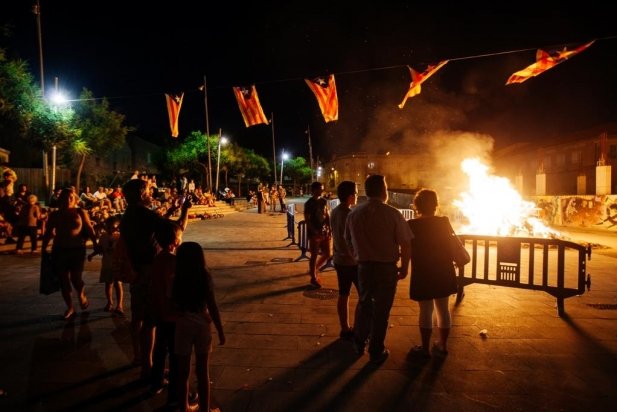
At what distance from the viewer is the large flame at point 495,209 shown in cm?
1335

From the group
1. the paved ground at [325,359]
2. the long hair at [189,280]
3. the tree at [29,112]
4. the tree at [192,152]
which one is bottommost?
the paved ground at [325,359]

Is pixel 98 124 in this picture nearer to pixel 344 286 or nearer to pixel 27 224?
pixel 27 224

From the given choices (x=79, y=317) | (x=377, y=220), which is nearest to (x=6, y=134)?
(x=79, y=317)

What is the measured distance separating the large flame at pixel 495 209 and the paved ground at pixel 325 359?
241 inches

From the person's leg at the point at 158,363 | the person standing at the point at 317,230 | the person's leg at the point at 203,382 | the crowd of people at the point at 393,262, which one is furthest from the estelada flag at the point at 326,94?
the person's leg at the point at 203,382

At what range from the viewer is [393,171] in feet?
262

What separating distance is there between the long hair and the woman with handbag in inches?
129

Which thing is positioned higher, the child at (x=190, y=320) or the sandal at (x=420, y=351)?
the child at (x=190, y=320)

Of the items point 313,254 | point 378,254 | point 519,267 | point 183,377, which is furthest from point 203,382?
point 519,267

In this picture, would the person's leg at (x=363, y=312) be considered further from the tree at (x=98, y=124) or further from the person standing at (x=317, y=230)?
the tree at (x=98, y=124)

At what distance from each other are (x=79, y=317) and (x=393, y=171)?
3023 inches

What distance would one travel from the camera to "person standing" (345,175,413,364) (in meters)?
4.41

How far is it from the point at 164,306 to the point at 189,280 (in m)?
0.46

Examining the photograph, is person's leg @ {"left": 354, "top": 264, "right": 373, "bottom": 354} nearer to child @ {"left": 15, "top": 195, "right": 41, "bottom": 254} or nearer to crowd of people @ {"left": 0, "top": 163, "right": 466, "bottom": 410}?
crowd of people @ {"left": 0, "top": 163, "right": 466, "bottom": 410}
